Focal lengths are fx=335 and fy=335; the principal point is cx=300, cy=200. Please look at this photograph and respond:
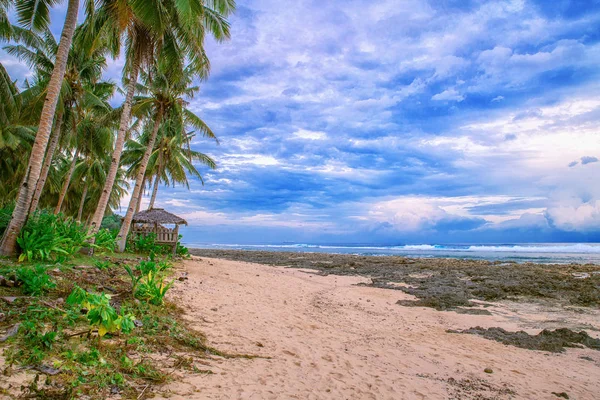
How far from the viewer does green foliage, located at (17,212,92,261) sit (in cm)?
725

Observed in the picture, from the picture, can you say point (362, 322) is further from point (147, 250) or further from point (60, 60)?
point (147, 250)

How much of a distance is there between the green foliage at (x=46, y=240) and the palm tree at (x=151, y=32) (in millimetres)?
1172

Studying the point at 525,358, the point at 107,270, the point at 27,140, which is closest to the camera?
the point at 525,358

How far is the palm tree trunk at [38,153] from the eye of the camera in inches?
300

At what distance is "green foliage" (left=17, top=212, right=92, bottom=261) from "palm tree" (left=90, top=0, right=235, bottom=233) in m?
1.17

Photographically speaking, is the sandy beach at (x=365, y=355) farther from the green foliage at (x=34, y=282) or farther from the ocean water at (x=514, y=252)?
the ocean water at (x=514, y=252)

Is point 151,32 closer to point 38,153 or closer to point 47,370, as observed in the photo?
point 38,153

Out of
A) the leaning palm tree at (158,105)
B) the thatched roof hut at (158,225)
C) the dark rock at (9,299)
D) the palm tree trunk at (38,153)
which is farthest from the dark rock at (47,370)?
the thatched roof hut at (158,225)

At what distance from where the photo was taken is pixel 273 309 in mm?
7391

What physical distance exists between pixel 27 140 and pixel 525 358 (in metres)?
27.7

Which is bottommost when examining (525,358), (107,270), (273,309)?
(525,358)

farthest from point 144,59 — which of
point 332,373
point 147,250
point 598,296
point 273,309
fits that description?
point 598,296

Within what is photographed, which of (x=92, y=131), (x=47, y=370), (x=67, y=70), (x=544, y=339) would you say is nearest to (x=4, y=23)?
(x=67, y=70)

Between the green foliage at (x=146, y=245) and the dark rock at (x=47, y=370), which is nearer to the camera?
the dark rock at (x=47, y=370)
